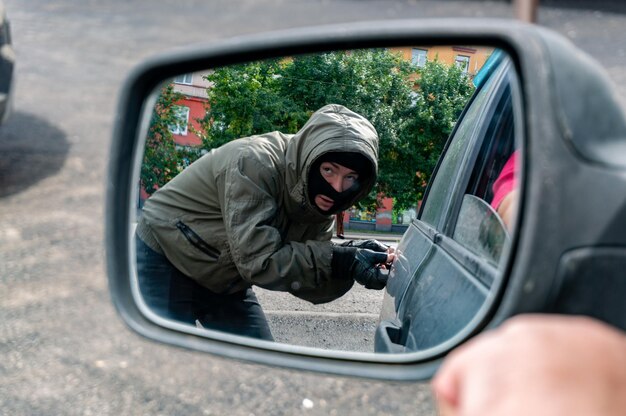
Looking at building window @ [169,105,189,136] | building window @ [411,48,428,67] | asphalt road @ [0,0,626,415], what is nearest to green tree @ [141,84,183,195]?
building window @ [169,105,189,136]

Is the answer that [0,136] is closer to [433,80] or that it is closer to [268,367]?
[268,367]

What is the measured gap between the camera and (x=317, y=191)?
2537 millimetres

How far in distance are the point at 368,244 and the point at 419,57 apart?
0.89m

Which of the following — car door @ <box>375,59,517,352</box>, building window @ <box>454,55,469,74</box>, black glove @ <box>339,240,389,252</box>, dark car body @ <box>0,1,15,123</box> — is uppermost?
building window @ <box>454,55,469,74</box>

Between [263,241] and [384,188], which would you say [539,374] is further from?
[384,188]

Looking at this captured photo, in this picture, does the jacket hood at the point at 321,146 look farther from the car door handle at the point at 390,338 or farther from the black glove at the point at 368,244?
the car door handle at the point at 390,338

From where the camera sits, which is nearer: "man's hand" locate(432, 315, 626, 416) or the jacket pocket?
"man's hand" locate(432, 315, 626, 416)

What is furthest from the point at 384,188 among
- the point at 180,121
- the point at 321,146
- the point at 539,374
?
the point at 539,374

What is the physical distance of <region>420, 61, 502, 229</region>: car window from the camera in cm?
232

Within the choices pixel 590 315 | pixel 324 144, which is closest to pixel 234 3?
pixel 324 144

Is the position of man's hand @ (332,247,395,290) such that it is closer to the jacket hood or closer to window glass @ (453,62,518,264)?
the jacket hood

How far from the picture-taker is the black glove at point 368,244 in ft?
8.46

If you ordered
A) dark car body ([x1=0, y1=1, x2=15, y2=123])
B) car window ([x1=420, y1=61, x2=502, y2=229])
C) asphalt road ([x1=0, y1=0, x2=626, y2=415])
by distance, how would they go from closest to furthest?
asphalt road ([x1=0, y1=0, x2=626, y2=415]) < dark car body ([x1=0, y1=1, x2=15, y2=123]) < car window ([x1=420, y1=61, x2=502, y2=229])

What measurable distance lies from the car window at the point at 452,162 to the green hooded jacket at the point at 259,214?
0.27 metres
